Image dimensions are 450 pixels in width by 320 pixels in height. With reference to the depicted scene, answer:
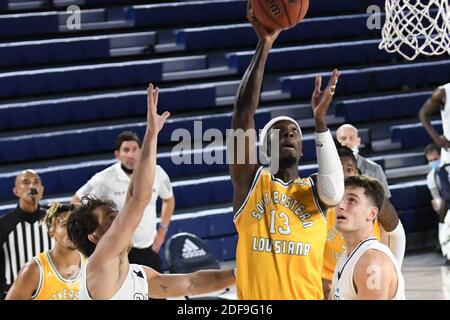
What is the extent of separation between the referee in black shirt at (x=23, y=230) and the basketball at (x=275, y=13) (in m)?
2.71

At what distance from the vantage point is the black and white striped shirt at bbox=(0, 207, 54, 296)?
6.39 meters

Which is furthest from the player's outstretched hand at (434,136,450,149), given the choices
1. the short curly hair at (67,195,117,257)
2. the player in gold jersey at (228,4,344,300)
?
the short curly hair at (67,195,117,257)

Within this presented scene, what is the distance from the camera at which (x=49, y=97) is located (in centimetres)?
937

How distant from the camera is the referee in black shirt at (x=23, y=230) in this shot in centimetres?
636

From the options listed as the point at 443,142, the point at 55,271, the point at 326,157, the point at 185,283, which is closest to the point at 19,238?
the point at 55,271

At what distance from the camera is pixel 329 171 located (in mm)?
3848

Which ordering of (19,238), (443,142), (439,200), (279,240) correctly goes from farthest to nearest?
(439,200) < (443,142) < (19,238) < (279,240)

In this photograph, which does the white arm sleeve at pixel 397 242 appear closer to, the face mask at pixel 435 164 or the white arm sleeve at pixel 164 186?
the white arm sleeve at pixel 164 186

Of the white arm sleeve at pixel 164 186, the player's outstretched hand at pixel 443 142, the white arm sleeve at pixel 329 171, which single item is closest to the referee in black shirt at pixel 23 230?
the white arm sleeve at pixel 164 186

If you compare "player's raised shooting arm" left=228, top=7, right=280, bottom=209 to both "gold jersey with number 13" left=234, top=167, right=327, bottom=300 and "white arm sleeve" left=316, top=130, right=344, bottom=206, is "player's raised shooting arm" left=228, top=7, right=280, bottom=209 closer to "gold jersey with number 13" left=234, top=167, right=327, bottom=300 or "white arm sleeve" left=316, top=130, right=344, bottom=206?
"gold jersey with number 13" left=234, top=167, right=327, bottom=300

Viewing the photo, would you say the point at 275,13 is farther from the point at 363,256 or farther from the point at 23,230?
the point at 23,230

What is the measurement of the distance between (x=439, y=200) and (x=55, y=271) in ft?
16.1
